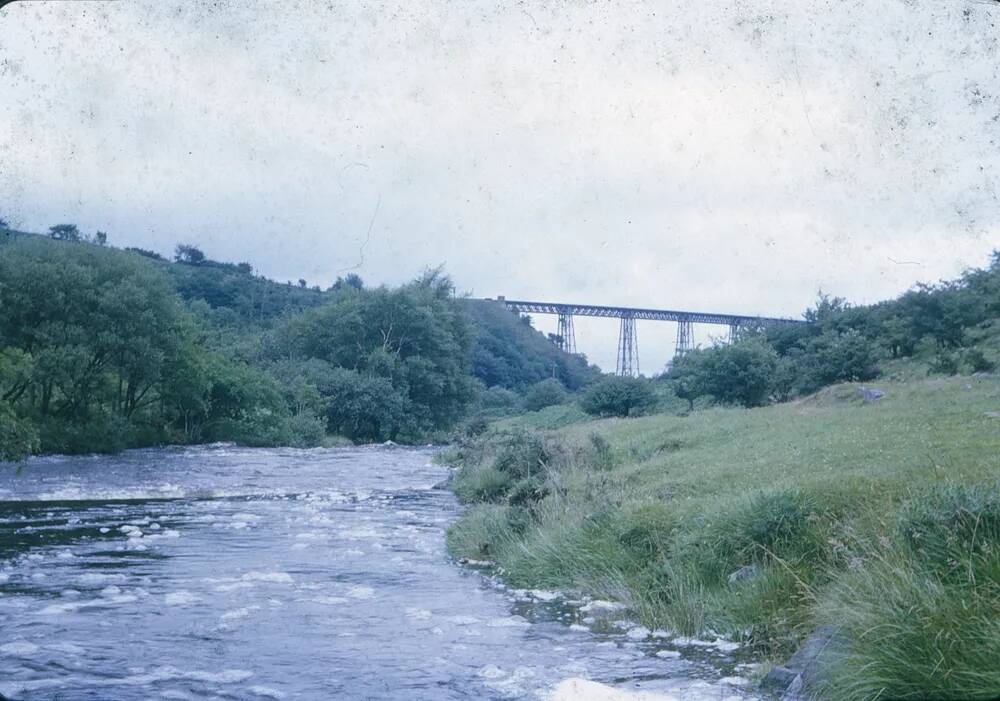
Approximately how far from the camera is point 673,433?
24203 mm

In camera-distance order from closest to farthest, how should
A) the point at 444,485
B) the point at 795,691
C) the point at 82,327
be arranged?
the point at 795,691 → the point at 444,485 → the point at 82,327

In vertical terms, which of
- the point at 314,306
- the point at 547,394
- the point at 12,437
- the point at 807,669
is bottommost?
the point at 807,669

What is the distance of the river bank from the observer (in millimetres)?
5867

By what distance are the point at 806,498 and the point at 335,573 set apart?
5889 millimetres

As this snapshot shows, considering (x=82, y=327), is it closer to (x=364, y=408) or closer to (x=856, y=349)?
(x=364, y=408)

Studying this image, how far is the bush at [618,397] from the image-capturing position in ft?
145

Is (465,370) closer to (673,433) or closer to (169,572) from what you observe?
(673,433)

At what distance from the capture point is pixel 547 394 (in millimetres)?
48219

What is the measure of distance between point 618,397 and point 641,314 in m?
11.2

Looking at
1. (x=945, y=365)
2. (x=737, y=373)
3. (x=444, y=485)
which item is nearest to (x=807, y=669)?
(x=444, y=485)

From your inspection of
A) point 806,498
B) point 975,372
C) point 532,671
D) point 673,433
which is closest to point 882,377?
point 975,372

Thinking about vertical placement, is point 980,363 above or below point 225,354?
below

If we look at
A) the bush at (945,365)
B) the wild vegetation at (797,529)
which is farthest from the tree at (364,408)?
the bush at (945,365)

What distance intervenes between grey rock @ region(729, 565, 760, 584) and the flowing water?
91 centimetres
